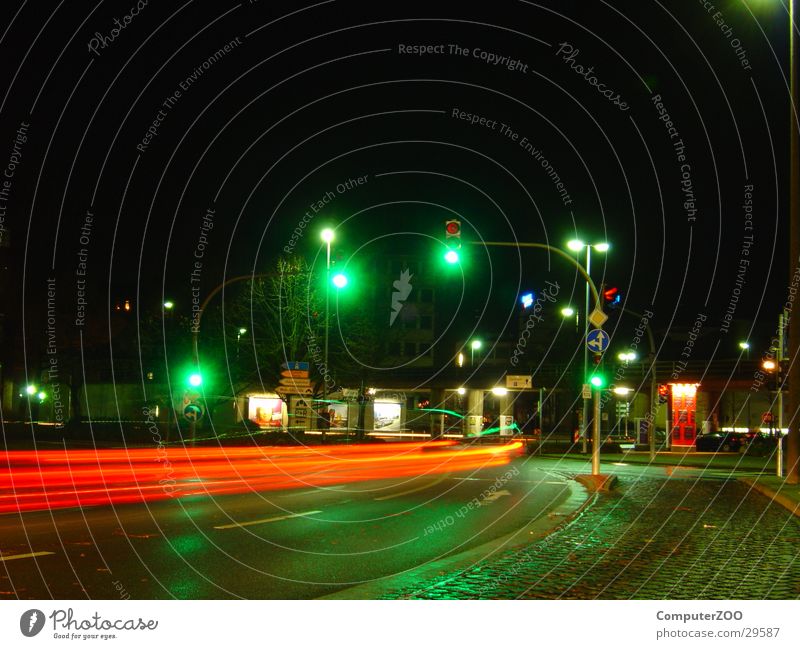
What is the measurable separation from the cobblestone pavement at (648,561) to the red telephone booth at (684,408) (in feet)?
107

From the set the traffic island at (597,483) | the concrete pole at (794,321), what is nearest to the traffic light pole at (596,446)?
the traffic island at (597,483)

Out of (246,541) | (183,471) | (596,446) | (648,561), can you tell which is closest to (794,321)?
(596,446)

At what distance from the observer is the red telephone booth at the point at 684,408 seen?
48.4 metres

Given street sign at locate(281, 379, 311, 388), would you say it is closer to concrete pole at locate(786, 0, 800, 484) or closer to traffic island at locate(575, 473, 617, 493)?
traffic island at locate(575, 473, 617, 493)

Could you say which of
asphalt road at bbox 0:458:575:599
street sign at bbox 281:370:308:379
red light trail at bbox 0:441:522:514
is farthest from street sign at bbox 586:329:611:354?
street sign at bbox 281:370:308:379

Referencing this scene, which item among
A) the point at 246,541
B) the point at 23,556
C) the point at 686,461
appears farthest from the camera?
the point at 686,461

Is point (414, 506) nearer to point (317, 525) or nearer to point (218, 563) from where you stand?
point (317, 525)

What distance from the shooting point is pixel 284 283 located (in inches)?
1698

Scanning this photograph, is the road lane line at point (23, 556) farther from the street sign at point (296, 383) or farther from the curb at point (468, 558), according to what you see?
the street sign at point (296, 383)

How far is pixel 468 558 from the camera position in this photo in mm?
10312

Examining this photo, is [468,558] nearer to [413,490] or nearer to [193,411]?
[413,490]

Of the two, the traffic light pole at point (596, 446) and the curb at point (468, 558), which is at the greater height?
the traffic light pole at point (596, 446)

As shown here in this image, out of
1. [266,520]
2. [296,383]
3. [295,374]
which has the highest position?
[295,374]
